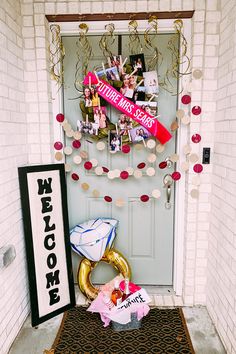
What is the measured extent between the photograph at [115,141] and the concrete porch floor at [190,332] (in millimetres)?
1289

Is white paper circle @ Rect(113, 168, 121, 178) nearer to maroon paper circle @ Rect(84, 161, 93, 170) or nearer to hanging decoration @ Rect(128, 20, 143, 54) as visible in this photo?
maroon paper circle @ Rect(84, 161, 93, 170)

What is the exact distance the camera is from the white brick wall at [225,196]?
1.80 meters

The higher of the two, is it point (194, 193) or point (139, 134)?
point (139, 134)

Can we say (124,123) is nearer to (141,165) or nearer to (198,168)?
(141,165)

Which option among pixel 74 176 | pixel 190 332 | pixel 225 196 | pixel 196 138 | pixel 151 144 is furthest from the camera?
pixel 74 176

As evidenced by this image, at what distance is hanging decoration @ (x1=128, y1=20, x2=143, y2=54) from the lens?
2.17 m

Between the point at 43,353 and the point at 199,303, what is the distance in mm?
1219

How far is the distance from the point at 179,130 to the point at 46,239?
4.23ft

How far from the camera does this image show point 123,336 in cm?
200

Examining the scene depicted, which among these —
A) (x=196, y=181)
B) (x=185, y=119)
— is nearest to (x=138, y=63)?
(x=185, y=119)

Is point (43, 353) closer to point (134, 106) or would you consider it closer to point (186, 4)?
point (134, 106)

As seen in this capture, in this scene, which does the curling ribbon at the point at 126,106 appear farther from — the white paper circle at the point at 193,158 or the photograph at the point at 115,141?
the white paper circle at the point at 193,158

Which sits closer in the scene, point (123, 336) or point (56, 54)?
point (123, 336)

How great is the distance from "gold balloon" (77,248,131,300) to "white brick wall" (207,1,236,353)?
668 mm
